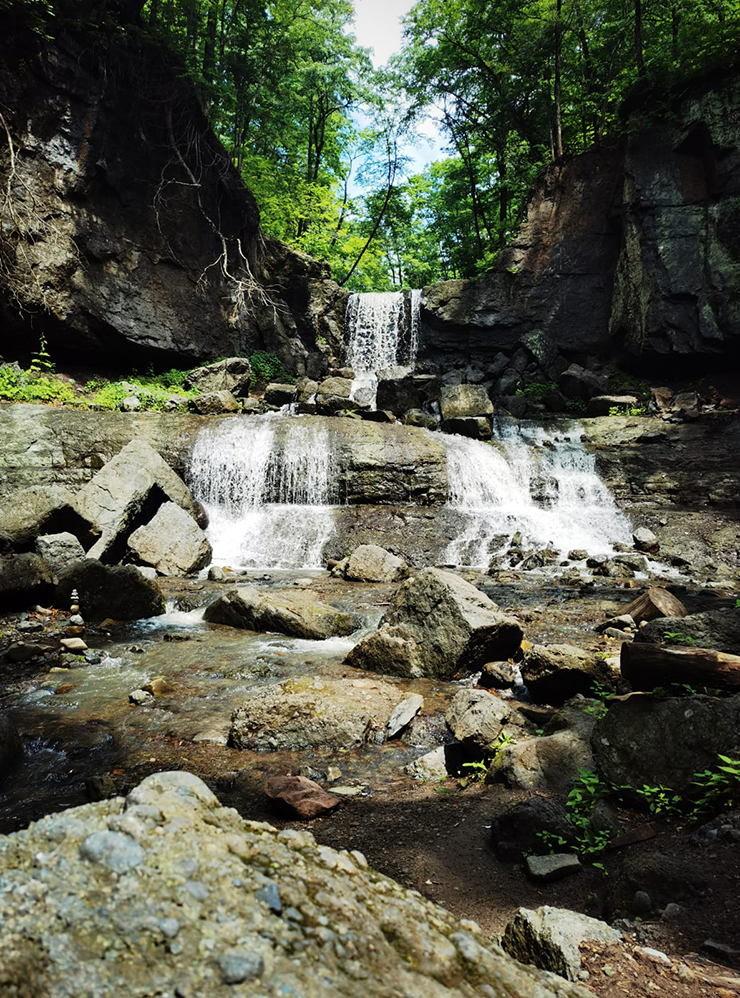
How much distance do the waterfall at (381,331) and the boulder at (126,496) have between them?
12.9 metres

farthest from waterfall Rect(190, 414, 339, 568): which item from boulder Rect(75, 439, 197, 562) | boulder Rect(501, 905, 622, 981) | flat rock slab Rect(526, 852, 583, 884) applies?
boulder Rect(501, 905, 622, 981)

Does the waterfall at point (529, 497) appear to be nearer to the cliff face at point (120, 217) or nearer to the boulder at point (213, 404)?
the boulder at point (213, 404)

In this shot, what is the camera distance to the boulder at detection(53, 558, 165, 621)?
764cm

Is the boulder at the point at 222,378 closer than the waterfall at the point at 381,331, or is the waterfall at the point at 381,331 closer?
the boulder at the point at 222,378

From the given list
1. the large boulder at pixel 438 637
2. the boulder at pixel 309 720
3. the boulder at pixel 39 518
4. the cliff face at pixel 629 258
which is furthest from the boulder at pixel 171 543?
the cliff face at pixel 629 258

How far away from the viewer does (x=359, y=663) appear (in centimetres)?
591

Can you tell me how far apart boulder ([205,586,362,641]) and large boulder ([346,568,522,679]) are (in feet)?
3.95

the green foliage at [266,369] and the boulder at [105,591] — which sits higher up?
the green foliage at [266,369]

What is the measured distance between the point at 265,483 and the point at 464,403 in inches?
284

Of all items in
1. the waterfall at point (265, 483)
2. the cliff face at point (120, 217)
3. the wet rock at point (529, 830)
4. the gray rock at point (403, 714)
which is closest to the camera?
the wet rock at point (529, 830)

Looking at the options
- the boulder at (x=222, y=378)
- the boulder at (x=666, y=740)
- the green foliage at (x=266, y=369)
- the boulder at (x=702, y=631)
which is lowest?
the boulder at (x=666, y=740)

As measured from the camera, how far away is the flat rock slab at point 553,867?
257 cm

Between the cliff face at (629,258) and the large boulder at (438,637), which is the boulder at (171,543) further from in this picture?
the cliff face at (629,258)

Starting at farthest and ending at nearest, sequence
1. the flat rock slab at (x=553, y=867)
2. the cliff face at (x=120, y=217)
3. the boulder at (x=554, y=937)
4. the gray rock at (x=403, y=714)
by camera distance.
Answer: the cliff face at (x=120, y=217) < the gray rock at (x=403, y=714) < the flat rock slab at (x=553, y=867) < the boulder at (x=554, y=937)
